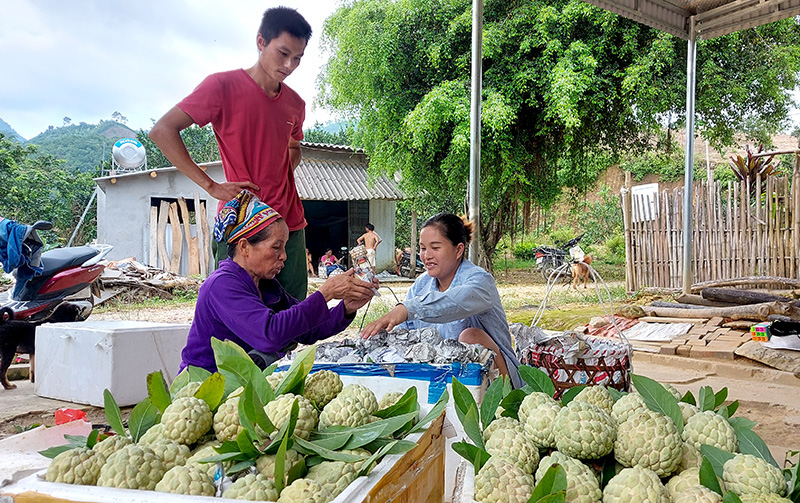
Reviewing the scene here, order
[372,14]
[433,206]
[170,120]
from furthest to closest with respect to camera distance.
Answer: [433,206]
[372,14]
[170,120]

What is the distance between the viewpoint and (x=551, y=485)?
987 millimetres

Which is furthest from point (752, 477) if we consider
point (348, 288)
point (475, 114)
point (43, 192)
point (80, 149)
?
point (80, 149)

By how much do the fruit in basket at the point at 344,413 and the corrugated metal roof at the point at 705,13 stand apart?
5.32 metres

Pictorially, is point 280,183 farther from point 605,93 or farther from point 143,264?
point 143,264

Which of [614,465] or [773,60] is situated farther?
[773,60]

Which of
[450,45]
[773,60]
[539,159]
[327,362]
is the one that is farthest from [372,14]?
[327,362]

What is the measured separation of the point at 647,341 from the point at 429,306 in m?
3.88

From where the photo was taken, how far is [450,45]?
34.6 feet

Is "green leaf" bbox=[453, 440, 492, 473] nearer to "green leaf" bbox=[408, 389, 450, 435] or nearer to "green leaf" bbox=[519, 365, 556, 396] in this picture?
"green leaf" bbox=[408, 389, 450, 435]

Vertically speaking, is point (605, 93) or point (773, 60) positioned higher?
point (773, 60)

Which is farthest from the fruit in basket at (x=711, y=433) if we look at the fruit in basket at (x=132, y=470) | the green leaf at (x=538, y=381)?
the fruit in basket at (x=132, y=470)

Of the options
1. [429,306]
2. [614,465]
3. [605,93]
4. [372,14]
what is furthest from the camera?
[372,14]

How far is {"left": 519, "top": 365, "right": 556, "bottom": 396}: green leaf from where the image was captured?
1.52 m

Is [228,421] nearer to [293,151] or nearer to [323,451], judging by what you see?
[323,451]
